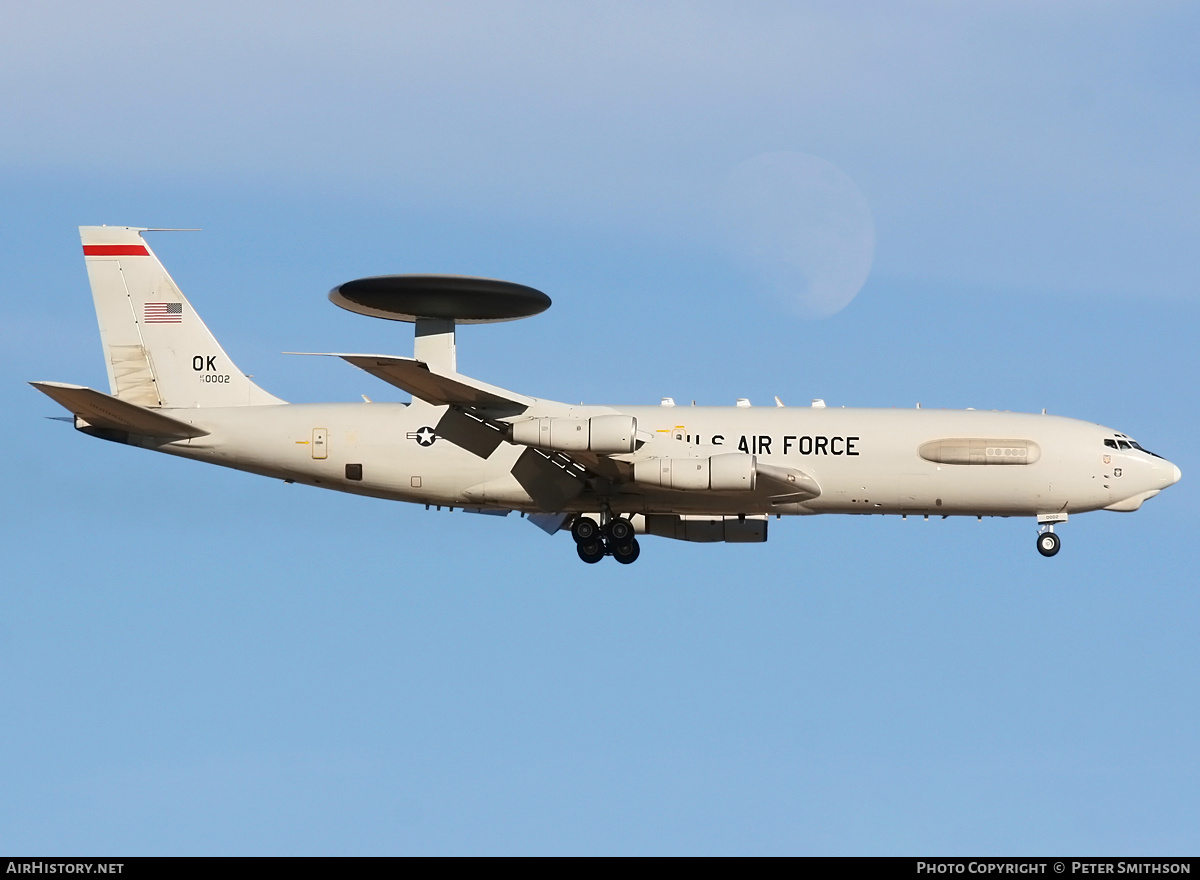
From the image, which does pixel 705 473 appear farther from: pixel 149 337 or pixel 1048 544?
pixel 149 337

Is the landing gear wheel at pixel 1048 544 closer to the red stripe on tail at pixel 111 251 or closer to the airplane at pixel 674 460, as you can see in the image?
the airplane at pixel 674 460

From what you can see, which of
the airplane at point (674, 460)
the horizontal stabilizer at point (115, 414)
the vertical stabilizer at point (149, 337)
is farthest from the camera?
the vertical stabilizer at point (149, 337)

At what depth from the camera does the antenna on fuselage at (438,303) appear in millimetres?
33812

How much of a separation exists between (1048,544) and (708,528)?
9.65m

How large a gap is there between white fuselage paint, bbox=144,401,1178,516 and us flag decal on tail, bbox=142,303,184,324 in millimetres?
3583

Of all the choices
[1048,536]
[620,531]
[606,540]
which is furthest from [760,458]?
[1048,536]

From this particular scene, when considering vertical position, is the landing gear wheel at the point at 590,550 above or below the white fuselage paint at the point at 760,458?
below

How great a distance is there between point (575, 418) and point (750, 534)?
7.60 metres

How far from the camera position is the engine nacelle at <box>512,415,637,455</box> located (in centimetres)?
3634

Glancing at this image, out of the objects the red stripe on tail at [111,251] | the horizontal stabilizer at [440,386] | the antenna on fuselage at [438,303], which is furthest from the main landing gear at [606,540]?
the red stripe on tail at [111,251]

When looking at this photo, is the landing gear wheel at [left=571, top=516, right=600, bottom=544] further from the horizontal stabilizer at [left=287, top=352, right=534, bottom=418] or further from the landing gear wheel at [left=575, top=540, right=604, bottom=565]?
the horizontal stabilizer at [left=287, top=352, right=534, bottom=418]

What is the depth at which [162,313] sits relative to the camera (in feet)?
141

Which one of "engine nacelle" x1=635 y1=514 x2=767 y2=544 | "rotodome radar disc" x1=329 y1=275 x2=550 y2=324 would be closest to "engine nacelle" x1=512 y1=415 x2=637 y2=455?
"rotodome radar disc" x1=329 y1=275 x2=550 y2=324
